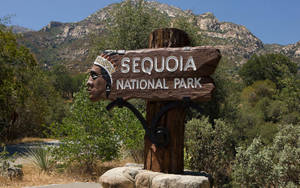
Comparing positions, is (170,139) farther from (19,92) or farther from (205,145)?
(19,92)

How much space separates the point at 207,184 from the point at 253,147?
13.7 ft

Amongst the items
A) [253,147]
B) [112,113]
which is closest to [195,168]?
[253,147]

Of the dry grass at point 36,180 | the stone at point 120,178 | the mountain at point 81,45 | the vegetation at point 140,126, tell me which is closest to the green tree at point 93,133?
the vegetation at point 140,126

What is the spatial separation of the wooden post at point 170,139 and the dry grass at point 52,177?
144 inches

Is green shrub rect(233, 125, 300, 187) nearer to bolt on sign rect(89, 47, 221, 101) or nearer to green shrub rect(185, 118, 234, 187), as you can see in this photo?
green shrub rect(185, 118, 234, 187)

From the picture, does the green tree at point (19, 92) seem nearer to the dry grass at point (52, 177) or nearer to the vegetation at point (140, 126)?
the vegetation at point (140, 126)

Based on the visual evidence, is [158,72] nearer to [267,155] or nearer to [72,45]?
[267,155]

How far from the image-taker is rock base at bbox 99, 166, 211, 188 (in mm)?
4180

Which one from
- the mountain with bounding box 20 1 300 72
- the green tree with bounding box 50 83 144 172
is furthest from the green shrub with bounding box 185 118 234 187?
the mountain with bounding box 20 1 300 72

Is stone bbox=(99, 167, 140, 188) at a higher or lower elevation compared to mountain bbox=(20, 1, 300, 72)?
lower

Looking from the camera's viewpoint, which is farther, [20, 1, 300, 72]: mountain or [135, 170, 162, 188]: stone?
[20, 1, 300, 72]: mountain

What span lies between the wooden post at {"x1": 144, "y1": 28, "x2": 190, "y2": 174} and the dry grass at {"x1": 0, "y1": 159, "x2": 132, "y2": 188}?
3.66m

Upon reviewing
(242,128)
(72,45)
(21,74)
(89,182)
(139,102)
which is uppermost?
(72,45)

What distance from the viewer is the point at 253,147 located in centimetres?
795
